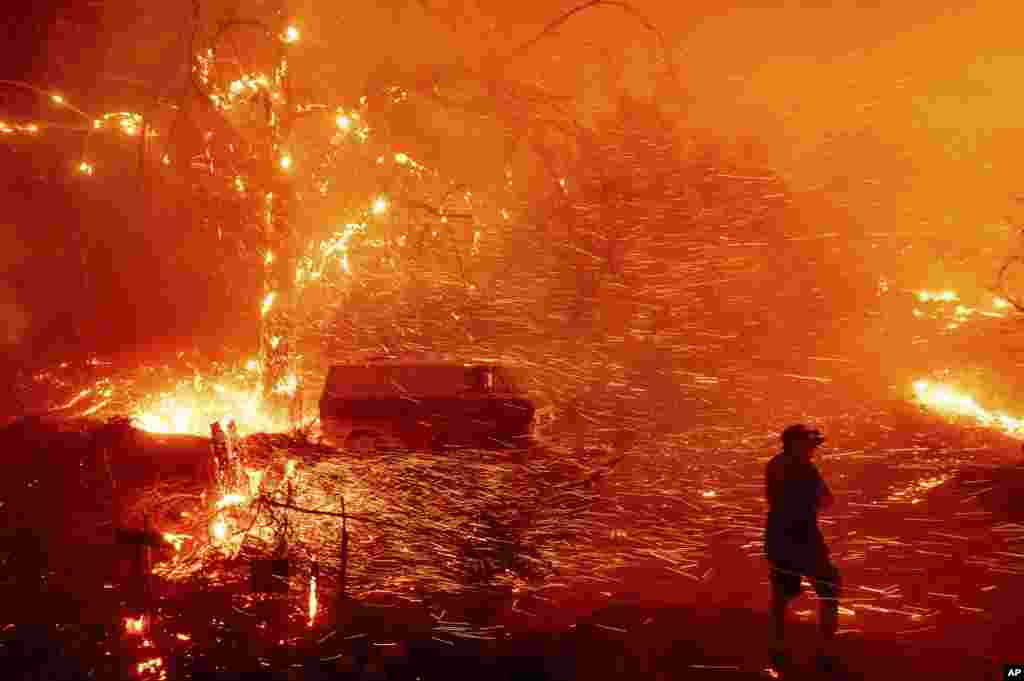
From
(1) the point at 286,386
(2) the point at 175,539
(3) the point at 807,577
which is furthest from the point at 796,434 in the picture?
(1) the point at 286,386

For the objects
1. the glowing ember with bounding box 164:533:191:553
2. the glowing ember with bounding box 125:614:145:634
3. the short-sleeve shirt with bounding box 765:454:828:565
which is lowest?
the glowing ember with bounding box 125:614:145:634

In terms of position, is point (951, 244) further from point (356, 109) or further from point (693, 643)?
point (693, 643)

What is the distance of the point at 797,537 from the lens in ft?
15.7

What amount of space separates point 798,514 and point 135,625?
3.80 m

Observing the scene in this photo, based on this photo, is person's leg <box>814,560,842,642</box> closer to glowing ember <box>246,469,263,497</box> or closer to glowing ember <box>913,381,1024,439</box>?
glowing ember <box>246,469,263,497</box>

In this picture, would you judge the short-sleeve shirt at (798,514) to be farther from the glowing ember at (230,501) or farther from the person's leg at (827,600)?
the glowing ember at (230,501)

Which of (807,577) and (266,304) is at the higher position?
(266,304)

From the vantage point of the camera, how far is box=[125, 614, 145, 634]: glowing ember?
459 centimetres

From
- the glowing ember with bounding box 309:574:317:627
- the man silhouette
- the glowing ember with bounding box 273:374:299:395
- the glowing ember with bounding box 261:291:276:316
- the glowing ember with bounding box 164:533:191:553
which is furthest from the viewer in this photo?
the glowing ember with bounding box 273:374:299:395

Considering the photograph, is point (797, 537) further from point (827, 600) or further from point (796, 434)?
point (796, 434)

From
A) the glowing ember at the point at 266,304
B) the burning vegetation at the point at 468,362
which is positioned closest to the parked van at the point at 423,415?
the burning vegetation at the point at 468,362

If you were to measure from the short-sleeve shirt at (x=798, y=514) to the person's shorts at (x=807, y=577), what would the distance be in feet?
0.08

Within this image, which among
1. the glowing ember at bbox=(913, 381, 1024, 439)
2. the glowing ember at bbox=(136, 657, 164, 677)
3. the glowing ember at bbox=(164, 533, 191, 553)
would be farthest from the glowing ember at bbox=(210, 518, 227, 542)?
the glowing ember at bbox=(913, 381, 1024, 439)

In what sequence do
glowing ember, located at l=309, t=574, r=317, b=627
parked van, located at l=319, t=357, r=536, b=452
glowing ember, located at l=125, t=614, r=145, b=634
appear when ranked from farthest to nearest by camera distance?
parked van, located at l=319, t=357, r=536, b=452 → glowing ember, located at l=309, t=574, r=317, b=627 → glowing ember, located at l=125, t=614, r=145, b=634
